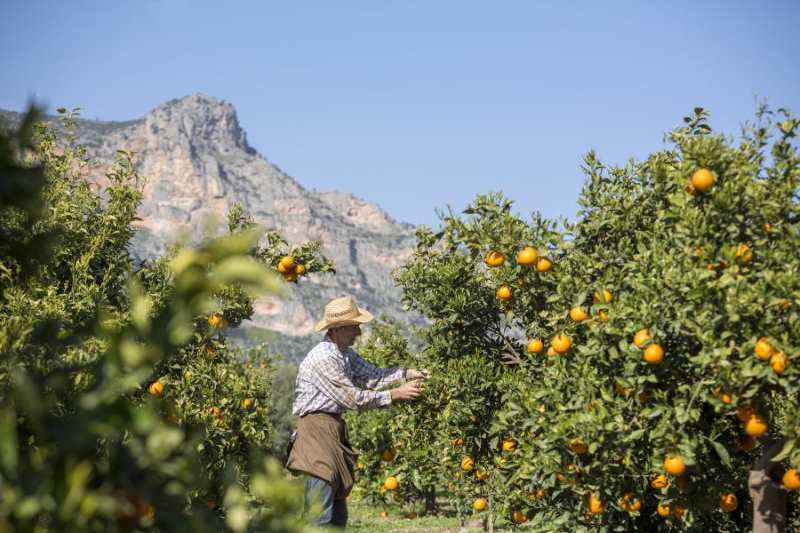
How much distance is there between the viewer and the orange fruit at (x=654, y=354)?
13.0ft

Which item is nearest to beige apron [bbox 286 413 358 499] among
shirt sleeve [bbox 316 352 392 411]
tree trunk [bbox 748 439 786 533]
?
shirt sleeve [bbox 316 352 392 411]

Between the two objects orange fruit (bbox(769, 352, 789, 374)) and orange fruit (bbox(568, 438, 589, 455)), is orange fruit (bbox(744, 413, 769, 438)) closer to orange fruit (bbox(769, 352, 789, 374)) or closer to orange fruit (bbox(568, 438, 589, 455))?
orange fruit (bbox(769, 352, 789, 374))

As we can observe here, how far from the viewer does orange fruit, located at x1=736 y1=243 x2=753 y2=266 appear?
3988 mm

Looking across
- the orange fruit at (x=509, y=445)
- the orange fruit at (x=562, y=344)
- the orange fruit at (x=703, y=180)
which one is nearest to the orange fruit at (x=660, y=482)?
the orange fruit at (x=562, y=344)

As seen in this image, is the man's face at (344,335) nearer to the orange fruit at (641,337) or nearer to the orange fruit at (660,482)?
the orange fruit at (660,482)

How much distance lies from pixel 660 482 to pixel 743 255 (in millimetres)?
1450

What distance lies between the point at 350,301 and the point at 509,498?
1794 millimetres

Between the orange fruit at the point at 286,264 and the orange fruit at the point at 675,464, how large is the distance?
11.3 ft

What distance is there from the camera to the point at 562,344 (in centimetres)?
468

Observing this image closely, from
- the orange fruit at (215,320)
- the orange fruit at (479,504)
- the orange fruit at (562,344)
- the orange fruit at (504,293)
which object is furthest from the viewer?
the orange fruit at (479,504)

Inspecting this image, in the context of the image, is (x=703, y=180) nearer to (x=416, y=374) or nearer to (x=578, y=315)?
(x=578, y=315)

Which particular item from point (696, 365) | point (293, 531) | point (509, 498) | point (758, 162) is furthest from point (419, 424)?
point (293, 531)

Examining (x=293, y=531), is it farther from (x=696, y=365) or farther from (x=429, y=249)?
(x=429, y=249)

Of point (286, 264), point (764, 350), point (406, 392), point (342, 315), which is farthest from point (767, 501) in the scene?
point (286, 264)
